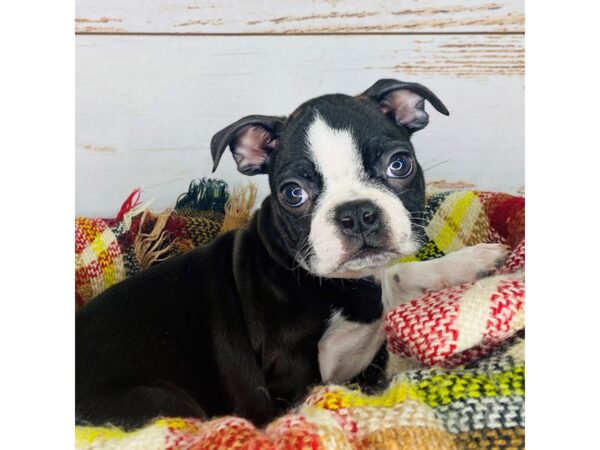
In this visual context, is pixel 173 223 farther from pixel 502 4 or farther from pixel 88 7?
pixel 502 4

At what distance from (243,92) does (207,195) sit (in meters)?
0.38

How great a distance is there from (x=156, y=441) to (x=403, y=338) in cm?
54

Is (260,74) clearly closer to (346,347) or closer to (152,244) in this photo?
(152,244)

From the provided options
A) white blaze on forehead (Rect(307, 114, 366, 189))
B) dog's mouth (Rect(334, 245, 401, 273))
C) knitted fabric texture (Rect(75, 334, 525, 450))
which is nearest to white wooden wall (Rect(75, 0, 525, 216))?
white blaze on forehead (Rect(307, 114, 366, 189))

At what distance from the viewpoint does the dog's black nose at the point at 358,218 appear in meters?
1.49

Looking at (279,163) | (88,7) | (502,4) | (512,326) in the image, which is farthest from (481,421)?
(88,7)

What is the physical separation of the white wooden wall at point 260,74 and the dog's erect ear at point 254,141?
35 cm

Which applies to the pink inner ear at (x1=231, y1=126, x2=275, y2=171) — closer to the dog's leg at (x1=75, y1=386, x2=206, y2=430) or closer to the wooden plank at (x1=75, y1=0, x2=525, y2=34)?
the wooden plank at (x1=75, y1=0, x2=525, y2=34)

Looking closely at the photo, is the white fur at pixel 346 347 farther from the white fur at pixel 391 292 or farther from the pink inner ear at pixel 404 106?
the pink inner ear at pixel 404 106

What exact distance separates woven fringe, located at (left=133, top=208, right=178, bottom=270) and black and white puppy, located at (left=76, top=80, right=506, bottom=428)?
0.35 metres

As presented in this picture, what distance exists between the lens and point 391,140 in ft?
5.30

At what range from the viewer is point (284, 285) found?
1726 mm

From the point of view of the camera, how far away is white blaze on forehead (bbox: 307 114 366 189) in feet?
5.14
